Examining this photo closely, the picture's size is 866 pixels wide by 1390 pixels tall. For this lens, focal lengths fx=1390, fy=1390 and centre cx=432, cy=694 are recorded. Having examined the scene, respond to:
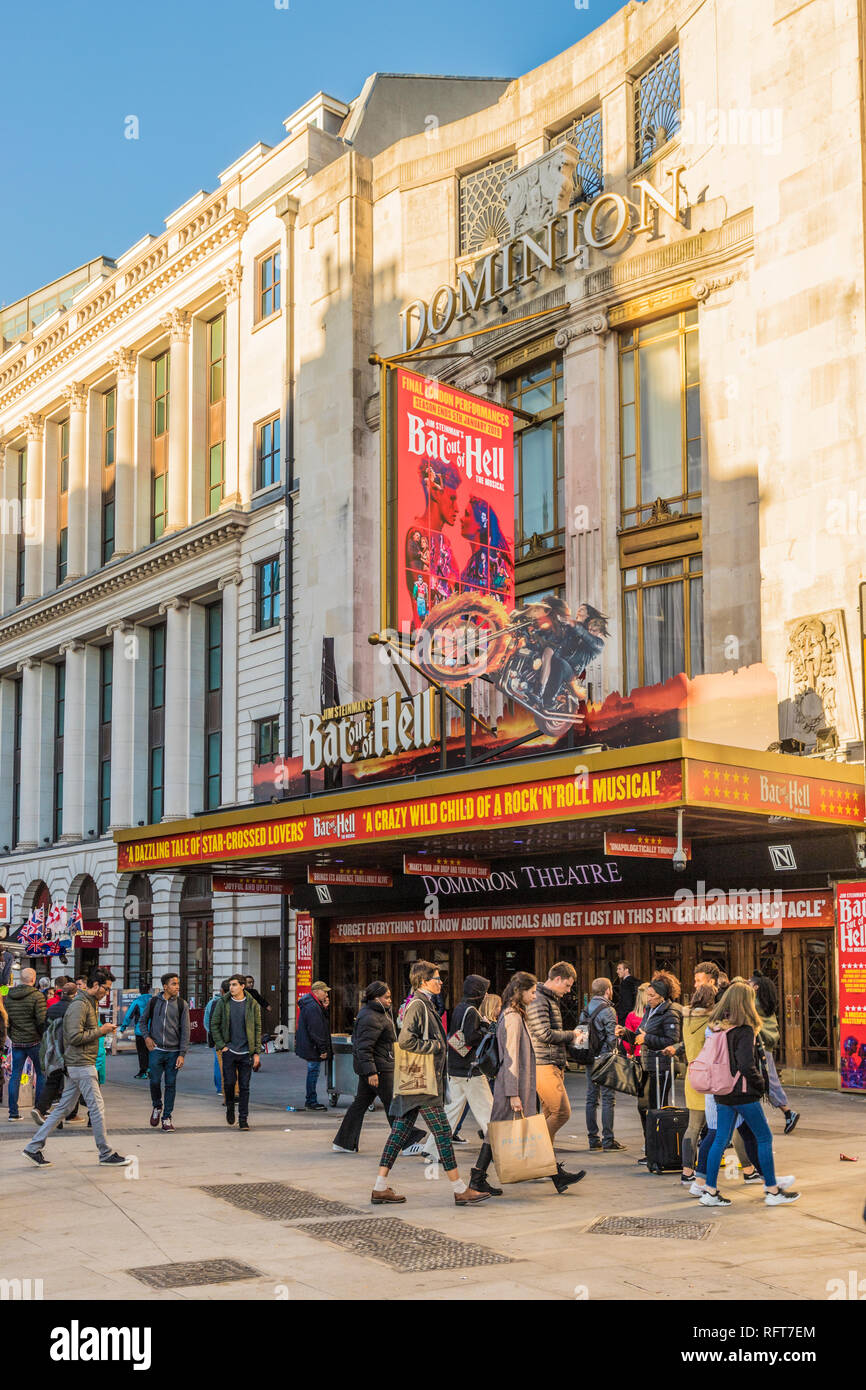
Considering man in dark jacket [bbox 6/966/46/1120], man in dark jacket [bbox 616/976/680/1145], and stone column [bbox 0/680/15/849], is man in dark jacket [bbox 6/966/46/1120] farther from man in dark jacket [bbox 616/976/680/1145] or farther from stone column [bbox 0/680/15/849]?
stone column [bbox 0/680/15/849]

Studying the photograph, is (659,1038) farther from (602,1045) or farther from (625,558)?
(625,558)

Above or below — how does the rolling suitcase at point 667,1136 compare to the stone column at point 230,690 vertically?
below

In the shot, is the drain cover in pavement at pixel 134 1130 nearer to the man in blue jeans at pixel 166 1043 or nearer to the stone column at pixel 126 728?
the man in blue jeans at pixel 166 1043

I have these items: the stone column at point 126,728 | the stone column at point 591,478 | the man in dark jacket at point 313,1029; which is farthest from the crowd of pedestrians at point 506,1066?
the stone column at point 126,728

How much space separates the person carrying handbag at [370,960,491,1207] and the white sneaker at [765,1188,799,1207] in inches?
89.7

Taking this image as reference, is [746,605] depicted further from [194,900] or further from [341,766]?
[194,900]

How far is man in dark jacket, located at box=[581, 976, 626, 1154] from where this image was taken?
47.1 ft

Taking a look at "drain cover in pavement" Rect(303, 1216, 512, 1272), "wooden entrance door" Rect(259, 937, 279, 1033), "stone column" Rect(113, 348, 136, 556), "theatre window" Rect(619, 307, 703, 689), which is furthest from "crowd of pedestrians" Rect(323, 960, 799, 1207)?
"stone column" Rect(113, 348, 136, 556)

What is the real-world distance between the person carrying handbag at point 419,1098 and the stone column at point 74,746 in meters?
38.1

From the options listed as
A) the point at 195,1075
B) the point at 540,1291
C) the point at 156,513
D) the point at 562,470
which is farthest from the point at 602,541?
the point at 156,513

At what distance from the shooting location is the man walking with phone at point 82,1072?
13344 mm

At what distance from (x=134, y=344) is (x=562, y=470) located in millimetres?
24043

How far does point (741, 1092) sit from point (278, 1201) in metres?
3.99

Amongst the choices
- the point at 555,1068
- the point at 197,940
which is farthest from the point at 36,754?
the point at 555,1068
